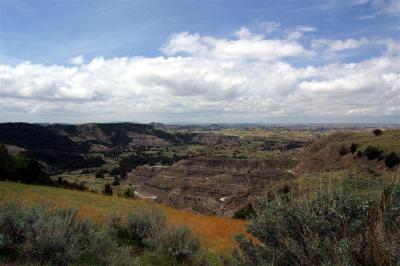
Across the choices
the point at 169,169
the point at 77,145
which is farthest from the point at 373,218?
the point at 77,145

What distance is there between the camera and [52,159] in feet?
442

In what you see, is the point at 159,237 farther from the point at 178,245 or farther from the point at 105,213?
the point at 105,213

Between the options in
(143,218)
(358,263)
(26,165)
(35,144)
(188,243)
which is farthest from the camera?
(35,144)

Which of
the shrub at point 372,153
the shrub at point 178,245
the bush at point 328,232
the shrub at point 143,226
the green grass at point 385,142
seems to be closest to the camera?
the bush at point 328,232

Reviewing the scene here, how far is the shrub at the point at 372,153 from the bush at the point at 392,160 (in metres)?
3.42

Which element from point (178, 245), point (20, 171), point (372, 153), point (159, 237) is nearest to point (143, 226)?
point (159, 237)

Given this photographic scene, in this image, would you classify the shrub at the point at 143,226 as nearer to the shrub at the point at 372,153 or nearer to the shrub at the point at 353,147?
the shrub at the point at 372,153

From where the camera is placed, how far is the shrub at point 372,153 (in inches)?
2461

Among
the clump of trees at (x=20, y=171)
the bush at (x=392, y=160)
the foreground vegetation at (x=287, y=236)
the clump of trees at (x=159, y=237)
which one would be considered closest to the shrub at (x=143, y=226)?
the clump of trees at (x=159, y=237)

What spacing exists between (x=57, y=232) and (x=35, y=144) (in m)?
167

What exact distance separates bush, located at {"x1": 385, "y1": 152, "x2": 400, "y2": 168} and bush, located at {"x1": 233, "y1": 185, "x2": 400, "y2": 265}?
5579cm

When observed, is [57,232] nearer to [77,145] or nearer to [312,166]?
[312,166]

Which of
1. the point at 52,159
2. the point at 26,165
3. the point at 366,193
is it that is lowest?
the point at 52,159

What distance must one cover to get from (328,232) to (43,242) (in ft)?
13.5
